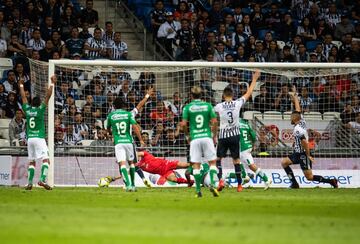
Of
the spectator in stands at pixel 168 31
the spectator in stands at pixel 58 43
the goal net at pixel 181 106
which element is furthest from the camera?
the spectator in stands at pixel 168 31

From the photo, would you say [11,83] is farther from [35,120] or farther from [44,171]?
[44,171]

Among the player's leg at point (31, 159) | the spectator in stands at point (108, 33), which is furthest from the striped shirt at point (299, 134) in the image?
the spectator in stands at point (108, 33)

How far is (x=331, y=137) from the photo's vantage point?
2664 centimetres

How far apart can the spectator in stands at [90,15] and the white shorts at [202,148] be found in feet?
36.1

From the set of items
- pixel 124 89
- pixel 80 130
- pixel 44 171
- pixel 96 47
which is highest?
pixel 96 47

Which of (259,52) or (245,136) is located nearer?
(245,136)

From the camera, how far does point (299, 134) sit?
24.5 meters

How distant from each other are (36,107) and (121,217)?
9.39 metres

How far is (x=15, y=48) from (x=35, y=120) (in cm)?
565

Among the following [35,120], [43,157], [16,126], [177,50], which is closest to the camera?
[43,157]

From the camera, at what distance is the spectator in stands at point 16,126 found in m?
26.1

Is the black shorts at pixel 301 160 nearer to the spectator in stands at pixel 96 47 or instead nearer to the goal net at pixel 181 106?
the goal net at pixel 181 106

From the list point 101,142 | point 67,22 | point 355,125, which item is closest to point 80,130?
point 101,142

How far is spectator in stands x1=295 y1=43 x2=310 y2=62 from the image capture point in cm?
3034
